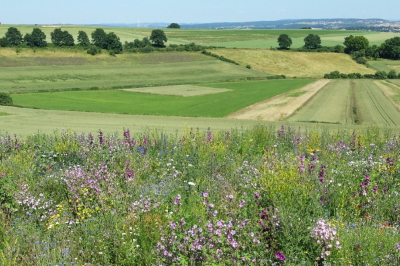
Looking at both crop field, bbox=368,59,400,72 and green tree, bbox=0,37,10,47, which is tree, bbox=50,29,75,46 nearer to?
green tree, bbox=0,37,10,47

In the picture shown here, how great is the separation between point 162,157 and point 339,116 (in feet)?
110

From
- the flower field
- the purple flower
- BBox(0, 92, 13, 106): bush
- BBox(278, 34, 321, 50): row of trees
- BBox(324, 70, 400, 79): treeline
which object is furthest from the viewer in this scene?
BBox(278, 34, 321, 50): row of trees

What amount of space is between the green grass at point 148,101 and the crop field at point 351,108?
24.2 feet

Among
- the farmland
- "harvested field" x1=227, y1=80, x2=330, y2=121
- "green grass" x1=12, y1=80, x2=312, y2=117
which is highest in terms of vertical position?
the farmland

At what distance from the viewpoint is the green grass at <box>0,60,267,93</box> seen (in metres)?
67.4

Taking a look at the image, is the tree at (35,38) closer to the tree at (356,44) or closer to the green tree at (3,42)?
the green tree at (3,42)

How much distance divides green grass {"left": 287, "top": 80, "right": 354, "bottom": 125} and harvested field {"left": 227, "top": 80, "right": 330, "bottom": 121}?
1186 mm

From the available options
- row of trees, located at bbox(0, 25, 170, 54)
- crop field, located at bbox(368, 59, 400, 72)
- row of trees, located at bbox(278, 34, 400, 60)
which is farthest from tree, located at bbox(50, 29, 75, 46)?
crop field, located at bbox(368, 59, 400, 72)

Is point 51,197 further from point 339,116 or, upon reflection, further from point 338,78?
point 338,78

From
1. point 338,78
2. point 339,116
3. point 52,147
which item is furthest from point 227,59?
point 52,147

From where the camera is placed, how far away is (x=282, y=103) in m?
51.4

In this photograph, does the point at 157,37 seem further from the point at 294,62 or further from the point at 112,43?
the point at 294,62

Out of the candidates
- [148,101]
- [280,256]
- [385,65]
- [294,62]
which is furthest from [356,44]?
[280,256]

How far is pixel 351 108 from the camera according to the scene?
4728 cm
